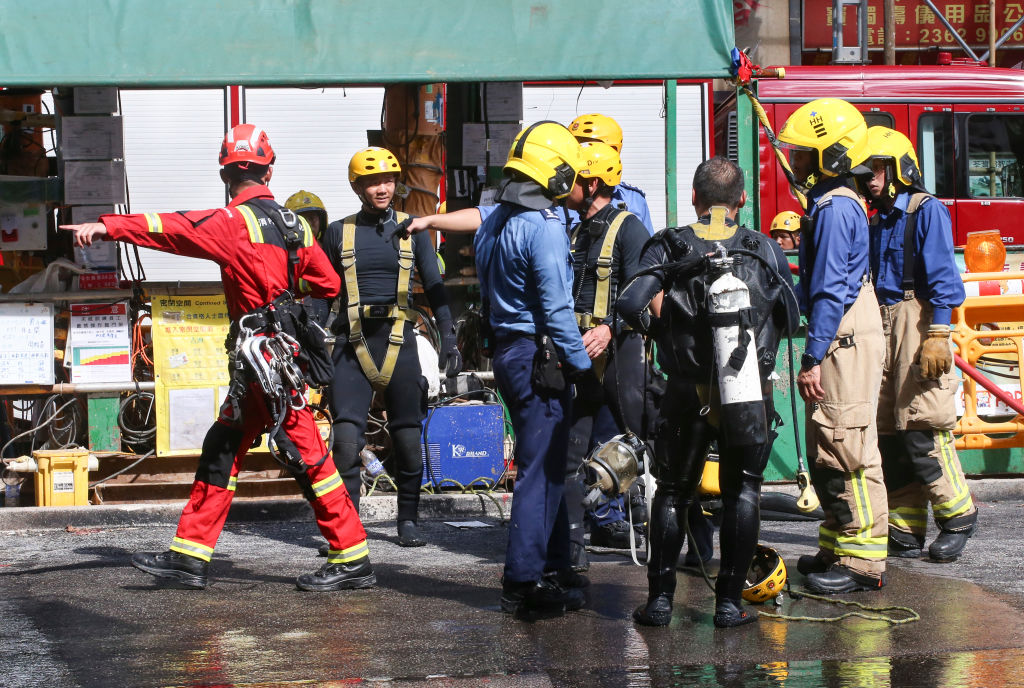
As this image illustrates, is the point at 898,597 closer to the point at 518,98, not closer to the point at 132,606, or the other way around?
the point at 132,606

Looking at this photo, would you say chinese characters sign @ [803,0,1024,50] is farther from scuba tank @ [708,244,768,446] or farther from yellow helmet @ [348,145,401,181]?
scuba tank @ [708,244,768,446]

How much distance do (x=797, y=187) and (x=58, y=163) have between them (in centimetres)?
561

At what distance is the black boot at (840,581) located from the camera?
5.76 metres

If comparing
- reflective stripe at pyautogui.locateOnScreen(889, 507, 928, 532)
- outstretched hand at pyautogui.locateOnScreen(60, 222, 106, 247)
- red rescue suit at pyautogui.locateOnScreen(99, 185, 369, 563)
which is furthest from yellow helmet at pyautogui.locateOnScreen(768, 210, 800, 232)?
outstretched hand at pyautogui.locateOnScreen(60, 222, 106, 247)

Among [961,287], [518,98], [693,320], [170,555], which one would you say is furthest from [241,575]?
[518,98]

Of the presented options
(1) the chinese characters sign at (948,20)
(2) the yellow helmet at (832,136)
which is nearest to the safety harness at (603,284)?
(2) the yellow helmet at (832,136)

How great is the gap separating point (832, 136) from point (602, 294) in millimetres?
1360

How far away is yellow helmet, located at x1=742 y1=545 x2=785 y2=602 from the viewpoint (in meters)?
5.32

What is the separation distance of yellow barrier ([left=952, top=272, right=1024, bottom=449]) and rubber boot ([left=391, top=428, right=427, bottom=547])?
3.81m

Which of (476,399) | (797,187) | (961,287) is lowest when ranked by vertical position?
(476,399)

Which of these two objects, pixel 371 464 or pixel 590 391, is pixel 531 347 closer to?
pixel 590 391

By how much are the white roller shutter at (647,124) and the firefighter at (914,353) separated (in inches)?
246

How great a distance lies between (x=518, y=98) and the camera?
9.67 meters

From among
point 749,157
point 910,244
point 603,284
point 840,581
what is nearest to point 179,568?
point 603,284
